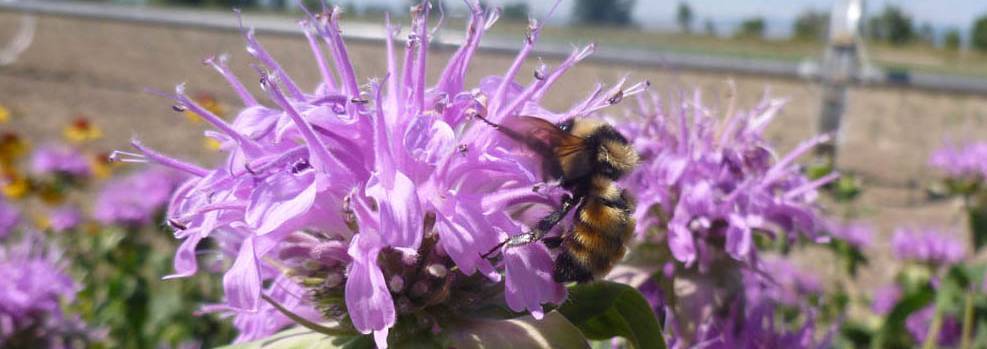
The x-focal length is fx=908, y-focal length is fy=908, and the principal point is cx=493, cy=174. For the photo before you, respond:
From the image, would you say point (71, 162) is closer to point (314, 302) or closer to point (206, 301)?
point (206, 301)

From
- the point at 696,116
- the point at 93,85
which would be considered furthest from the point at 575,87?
the point at 93,85

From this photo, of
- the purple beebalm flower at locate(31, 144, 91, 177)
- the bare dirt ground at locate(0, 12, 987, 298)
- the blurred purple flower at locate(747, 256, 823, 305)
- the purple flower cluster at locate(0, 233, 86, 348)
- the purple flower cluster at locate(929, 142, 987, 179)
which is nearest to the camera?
the purple flower cluster at locate(0, 233, 86, 348)

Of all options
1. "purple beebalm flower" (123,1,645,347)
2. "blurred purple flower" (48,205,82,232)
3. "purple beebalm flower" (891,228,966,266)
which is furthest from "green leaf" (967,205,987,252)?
"blurred purple flower" (48,205,82,232)

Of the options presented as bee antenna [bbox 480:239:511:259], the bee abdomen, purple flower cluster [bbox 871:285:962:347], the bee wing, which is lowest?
purple flower cluster [bbox 871:285:962:347]

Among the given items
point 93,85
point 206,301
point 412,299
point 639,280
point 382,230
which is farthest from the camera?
point 93,85

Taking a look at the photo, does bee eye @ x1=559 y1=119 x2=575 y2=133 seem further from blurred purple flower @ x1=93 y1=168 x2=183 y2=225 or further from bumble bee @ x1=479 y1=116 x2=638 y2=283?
blurred purple flower @ x1=93 y1=168 x2=183 y2=225

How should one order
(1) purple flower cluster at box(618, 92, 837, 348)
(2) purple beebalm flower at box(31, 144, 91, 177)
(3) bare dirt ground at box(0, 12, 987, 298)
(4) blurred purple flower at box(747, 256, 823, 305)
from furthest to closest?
(3) bare dirt ground at box(0, 12, 987, 298) → (2) purple beebalm flower at box(31, 144, 91, 177) → (4) blurred purple flower at box(747, 256, 823, 305) → (1) purple flower cluster at box(618, 92, 837, 348)
